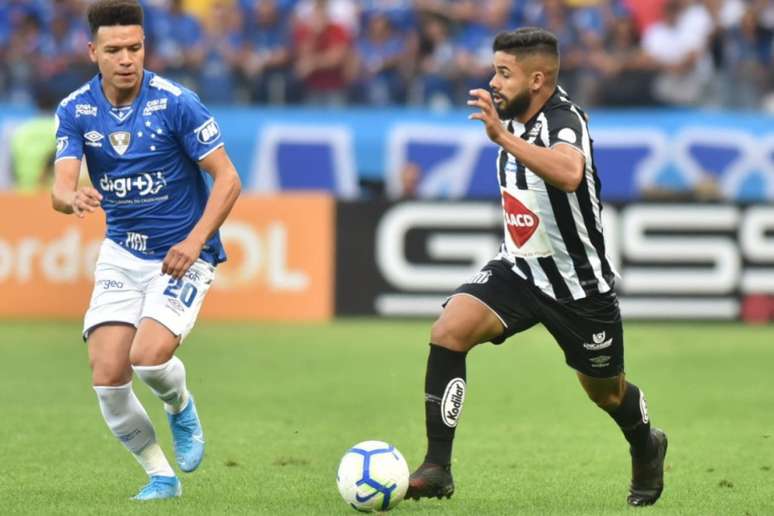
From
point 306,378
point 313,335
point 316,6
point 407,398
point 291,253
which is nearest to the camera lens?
point 407,398

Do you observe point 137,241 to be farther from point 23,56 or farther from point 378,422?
point 23,56

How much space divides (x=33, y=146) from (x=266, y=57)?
10.5 ft

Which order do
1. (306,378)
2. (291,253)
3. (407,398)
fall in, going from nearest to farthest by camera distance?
1. (407,398)
2. (306,378)
3. (291,253)

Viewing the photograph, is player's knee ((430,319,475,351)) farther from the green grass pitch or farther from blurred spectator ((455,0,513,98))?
blurred spectator ((455,0,513,98))

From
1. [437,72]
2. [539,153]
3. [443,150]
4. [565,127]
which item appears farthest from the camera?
[437,72]

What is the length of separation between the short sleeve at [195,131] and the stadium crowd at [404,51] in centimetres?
1200

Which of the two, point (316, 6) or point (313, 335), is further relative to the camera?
point (316, 6)

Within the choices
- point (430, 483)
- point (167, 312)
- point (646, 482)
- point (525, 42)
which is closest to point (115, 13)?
point (167, 312)

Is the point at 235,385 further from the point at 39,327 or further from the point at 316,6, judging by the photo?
the point at 316,6

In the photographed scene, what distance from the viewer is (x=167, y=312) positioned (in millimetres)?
7387

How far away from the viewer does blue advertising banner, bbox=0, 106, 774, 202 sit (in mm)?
18938

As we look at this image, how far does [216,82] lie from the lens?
770 inches

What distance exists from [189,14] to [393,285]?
5871 millimetres

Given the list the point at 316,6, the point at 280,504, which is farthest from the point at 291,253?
the point at 280,504
